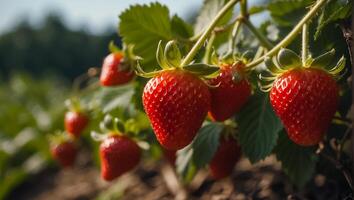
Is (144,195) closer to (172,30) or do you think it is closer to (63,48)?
(172,30)

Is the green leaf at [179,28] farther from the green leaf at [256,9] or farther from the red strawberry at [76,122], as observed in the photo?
the red strawberry at [76,122]

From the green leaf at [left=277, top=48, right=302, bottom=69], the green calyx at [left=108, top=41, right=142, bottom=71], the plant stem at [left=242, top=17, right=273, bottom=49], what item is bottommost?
the green leaf at [left=277, top=48, right=302, bottom=69]

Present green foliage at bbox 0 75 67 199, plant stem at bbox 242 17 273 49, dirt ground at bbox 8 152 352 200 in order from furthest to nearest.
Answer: green foliage at bbox 0 75 67 199 → dirt ground at bbox 8 152 352 200 → plant stem at bbox 242 17 273 49

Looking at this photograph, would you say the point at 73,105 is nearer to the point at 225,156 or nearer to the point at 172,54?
the point at 225,156

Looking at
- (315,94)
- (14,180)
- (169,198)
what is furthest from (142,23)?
(14,180)

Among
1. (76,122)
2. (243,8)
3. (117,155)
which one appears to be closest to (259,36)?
(243,8)

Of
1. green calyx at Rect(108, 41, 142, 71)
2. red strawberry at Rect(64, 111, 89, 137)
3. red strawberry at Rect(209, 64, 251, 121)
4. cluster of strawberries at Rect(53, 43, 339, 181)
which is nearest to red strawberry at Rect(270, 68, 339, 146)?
cluster of strawberries at Rect(53, 43, 339, 181)

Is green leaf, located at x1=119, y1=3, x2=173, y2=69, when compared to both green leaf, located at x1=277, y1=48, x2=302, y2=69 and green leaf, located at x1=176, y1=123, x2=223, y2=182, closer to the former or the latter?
green leaf, located at x1=176, y1=123, x2=223, y2=182

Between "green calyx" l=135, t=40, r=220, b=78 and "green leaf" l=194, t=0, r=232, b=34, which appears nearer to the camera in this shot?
"green calyx" l=135, t=40, r=220, b=78
